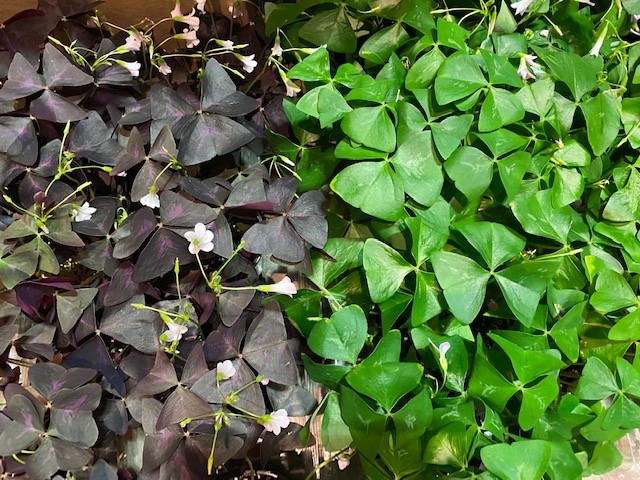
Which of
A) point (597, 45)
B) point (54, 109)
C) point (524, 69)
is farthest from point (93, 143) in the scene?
point (597, 45)

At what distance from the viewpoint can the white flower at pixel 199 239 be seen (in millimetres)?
696

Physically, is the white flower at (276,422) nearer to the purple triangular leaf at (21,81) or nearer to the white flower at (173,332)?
the white flower at (173,332)

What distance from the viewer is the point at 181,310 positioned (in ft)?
2.46

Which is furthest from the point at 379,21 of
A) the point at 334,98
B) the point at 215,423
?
the point at 215,423

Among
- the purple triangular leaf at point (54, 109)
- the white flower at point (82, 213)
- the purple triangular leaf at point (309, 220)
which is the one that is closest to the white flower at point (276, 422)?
the purple triangular leaf at point (309, 220)

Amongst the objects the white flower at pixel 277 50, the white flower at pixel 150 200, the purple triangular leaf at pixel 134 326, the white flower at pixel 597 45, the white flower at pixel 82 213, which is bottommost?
the purple triangular leaf at pixel 134 326

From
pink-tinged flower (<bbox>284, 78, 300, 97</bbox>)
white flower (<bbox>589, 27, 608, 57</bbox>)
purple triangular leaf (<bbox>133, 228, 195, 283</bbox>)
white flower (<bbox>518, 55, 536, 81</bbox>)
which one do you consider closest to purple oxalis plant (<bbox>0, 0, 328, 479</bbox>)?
purple triangular leaf (<bbox>133, 228, 195, 283</bbox>)

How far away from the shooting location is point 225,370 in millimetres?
690

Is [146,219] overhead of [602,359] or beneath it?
overhead

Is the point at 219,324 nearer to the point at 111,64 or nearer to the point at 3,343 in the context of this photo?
the point at 3,343

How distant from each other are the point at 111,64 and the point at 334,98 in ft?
1.13

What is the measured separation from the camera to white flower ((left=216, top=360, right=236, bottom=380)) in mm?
686

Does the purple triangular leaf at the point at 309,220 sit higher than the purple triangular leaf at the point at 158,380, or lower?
higher

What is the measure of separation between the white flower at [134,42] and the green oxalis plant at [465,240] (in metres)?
0.21
